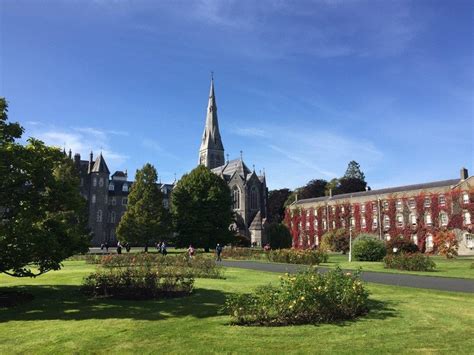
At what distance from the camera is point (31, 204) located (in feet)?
47.6

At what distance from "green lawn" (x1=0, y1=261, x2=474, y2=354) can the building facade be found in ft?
155

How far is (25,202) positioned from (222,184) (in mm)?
50017

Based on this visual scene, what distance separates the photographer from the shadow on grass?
11.7 meters

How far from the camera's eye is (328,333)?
939 cm

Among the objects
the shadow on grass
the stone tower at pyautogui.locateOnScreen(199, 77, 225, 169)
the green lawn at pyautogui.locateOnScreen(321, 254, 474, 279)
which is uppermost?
the stone tower at pyautogui.locateOnScreen(199, 77, 225, 169)

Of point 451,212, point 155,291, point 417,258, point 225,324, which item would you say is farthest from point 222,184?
point 225,324

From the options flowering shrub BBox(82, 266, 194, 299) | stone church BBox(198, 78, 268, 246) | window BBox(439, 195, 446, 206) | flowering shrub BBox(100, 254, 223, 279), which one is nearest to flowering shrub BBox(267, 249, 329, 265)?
flowering shrub BBox(100, 254, 223, 279)

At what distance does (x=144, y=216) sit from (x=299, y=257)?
27.4m

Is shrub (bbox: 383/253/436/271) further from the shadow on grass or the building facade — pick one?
the building facade

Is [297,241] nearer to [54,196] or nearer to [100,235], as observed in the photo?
[100,235]

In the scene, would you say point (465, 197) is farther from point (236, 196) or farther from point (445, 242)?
point (236, 196)

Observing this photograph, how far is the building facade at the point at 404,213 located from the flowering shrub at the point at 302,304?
51072 mm

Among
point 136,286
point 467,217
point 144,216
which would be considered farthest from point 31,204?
point 467,217

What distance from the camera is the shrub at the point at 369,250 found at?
129ft
